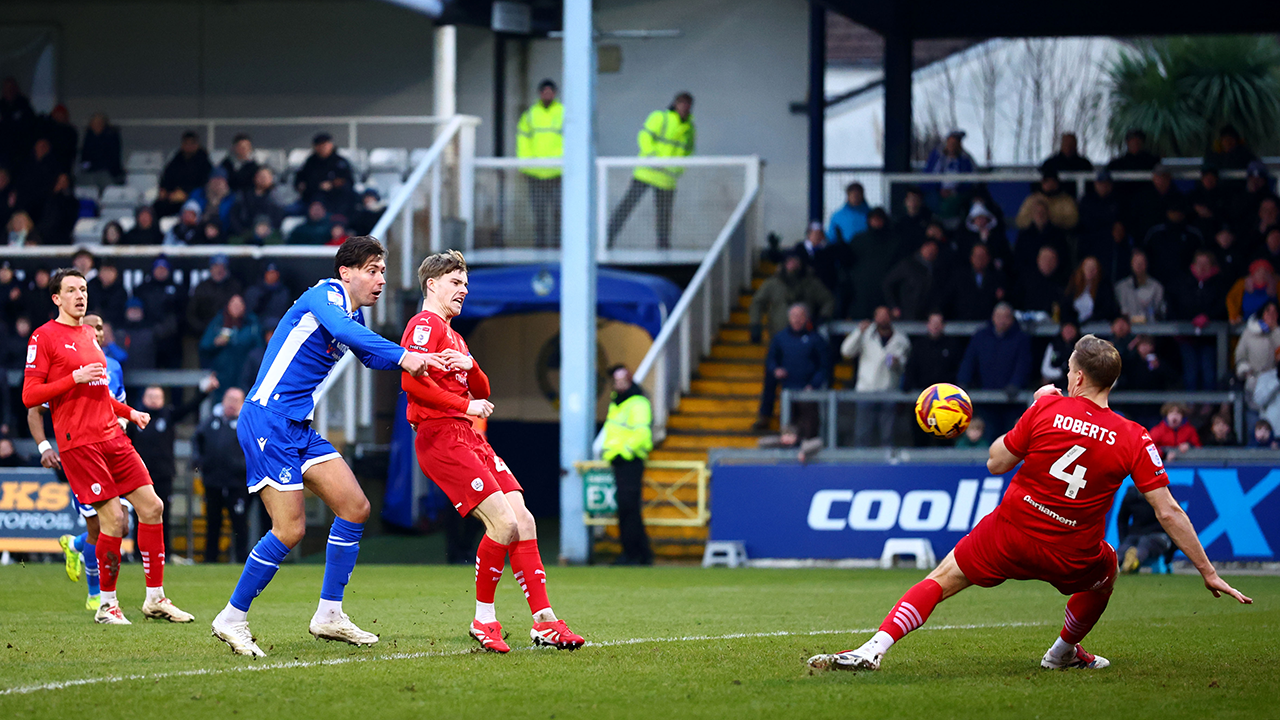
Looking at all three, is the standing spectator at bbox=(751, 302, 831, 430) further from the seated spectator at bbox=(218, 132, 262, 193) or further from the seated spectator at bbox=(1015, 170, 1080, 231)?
the seated spectator at bbox=(218, 132, 262, 193)

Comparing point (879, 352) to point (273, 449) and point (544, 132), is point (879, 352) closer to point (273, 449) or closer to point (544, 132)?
point (544, 132)

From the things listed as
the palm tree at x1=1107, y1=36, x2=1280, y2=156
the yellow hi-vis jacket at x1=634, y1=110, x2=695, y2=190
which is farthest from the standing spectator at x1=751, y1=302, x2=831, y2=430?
the palm tree at x1=1107, y1=36, x2=1280, y2=156

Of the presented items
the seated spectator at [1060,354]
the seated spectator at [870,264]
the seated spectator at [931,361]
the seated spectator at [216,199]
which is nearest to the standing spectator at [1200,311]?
the seated spectator at [1060,354]

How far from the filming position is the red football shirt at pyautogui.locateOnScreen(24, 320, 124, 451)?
8867 mm

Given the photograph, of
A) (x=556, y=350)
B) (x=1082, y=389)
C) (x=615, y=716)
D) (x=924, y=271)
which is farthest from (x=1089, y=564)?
(x=556, y=350)

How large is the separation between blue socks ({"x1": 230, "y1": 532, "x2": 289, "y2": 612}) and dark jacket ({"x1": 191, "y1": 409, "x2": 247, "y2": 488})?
8.89m

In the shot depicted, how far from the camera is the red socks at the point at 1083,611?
659 cm

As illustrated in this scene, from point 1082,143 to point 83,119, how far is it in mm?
20940

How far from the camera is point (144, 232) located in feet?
61.4

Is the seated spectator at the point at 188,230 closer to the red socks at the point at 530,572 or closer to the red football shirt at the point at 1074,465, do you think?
the red socks at the point at 530,572

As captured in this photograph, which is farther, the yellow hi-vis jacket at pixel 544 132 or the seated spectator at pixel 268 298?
the yellow hi-vis jacket at pixel 544 132

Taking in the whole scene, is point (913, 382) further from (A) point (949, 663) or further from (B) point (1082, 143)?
(B) point (1082, 143)

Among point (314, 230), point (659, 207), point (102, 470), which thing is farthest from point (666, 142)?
point (102, 470)

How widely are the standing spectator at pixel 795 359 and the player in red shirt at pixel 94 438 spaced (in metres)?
9.02
